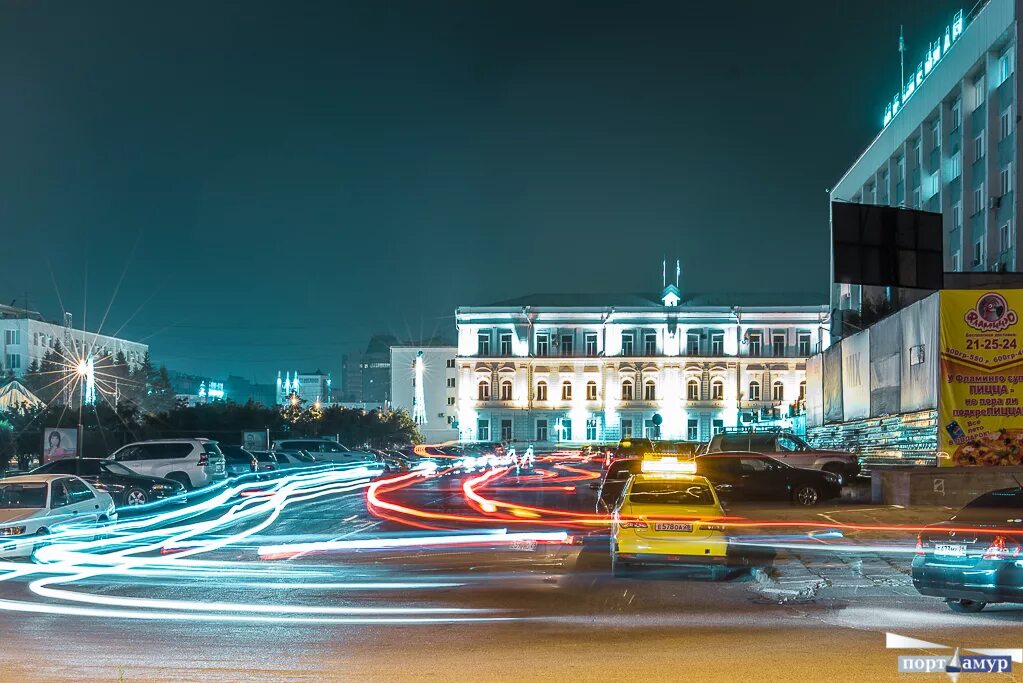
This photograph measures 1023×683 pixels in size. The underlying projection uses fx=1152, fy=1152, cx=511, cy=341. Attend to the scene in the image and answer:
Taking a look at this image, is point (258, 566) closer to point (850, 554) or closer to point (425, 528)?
point (425, 528)

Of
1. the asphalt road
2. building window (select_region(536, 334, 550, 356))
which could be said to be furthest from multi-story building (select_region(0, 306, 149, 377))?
the asphalt road

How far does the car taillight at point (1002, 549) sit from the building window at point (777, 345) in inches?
4457

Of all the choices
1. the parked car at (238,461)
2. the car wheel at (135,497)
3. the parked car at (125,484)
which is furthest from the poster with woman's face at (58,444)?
the car wheel at (135,497)

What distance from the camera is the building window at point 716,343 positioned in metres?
124

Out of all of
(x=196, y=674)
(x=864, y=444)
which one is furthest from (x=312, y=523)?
(x=864, y=444)

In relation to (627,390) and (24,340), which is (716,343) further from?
(24,340)

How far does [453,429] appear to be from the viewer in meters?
140

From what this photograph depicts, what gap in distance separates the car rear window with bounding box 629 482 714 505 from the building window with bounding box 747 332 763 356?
10834 centimetres

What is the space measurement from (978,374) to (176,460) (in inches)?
928

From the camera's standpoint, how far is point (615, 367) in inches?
4914

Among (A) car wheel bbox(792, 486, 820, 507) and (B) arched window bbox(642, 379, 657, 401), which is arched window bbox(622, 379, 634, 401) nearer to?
(B) arched window bbox(642, 379, 657, 401)

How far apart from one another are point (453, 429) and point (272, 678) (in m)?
131

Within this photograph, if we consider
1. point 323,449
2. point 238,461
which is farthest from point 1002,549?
point 323,449

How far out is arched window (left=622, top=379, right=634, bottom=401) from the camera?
410 feet
